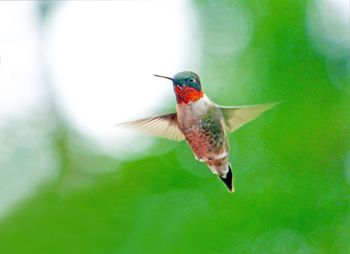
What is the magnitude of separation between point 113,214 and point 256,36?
1.31 meters

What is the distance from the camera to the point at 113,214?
12.5ft

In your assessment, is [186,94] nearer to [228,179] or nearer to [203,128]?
[203,128]

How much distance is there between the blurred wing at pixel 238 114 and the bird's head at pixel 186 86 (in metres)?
0.07

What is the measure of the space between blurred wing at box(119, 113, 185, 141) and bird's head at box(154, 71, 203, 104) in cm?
7

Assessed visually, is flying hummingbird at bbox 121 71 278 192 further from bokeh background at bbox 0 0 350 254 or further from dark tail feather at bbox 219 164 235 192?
bokeh background at bbox 0 0 350 254

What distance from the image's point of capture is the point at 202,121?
2.82 feet

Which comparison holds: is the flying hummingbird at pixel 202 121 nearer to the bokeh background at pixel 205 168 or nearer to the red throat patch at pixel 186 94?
the red throat patch at pixel 186 94

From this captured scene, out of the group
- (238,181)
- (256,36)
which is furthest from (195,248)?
(256,36)

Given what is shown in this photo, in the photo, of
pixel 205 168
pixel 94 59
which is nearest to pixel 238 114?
pixel 94 59

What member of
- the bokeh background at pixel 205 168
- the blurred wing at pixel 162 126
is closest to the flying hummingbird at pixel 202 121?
the blurred wing at pixel 162 126

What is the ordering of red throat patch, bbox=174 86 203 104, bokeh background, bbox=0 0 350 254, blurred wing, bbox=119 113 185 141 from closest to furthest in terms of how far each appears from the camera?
red throat patch, bbox=174 86 203 104 < blurred wing, bbox=119 113 185 141 < bokeh background, bbox=0 0 350 254

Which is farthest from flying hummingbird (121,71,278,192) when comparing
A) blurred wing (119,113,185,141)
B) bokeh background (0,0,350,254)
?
bokeh background (0,0,350,254)

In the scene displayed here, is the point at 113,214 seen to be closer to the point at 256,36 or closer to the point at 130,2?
the point at 256,36

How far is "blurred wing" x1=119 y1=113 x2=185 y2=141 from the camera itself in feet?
3.05
